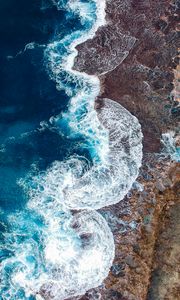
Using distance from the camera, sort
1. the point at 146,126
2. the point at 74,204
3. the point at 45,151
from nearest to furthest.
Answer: the point at 74,204
the point at 146,126
the point at 45,151

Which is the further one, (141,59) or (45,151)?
(141,59)

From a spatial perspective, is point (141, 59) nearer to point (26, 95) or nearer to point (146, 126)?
point (146, 126)

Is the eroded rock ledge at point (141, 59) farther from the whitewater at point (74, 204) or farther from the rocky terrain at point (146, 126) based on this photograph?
the whitewater at point (74, 204)

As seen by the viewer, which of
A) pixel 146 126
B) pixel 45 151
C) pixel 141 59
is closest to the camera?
pixel 146 126

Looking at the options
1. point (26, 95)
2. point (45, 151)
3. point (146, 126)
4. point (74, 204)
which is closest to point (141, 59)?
point (146, 126)

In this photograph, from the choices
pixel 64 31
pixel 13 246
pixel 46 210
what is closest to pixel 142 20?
pixel 64 31

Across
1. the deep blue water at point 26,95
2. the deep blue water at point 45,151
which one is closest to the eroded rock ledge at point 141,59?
the deep blue water at point 45,151

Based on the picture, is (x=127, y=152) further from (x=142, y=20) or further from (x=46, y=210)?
(x=142, y=20)

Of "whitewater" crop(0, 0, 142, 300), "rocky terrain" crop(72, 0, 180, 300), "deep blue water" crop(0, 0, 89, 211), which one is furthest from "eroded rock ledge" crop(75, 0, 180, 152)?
"deep blue water" crop(0, 0, 89, 211)
